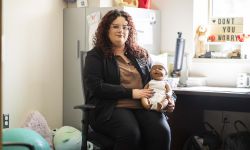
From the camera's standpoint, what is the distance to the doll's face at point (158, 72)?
246cm

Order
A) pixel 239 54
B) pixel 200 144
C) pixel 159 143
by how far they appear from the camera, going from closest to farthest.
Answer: pixel 159 143
pixel 200 144
pixel 239 54

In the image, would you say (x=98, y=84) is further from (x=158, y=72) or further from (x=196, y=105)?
(x=196, y=105)

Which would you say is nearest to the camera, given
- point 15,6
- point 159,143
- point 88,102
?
point 159,143

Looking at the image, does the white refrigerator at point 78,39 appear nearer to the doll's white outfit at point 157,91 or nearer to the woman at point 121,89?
the woman at point 121,89

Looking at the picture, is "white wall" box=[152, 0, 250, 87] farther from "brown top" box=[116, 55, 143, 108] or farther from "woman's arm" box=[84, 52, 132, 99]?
"woman's arm" box=[84, 52, 132, 99]

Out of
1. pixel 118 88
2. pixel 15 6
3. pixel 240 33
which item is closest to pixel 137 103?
pixel 118 88

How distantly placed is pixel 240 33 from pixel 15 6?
1894mm

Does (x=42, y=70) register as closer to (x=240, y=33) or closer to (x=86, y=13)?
(x=86, y=13)

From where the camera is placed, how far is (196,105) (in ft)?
10.6

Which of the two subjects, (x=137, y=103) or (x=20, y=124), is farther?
(x=20, y=124)

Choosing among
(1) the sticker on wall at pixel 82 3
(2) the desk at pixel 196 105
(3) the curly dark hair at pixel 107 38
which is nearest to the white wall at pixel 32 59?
(1) the sticker on wall at pixel 82 3

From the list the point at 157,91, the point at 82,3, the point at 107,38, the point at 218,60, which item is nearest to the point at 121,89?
the point at 157,91

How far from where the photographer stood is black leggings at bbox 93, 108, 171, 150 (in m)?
2.20

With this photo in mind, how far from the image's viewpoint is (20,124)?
3.04 metres
